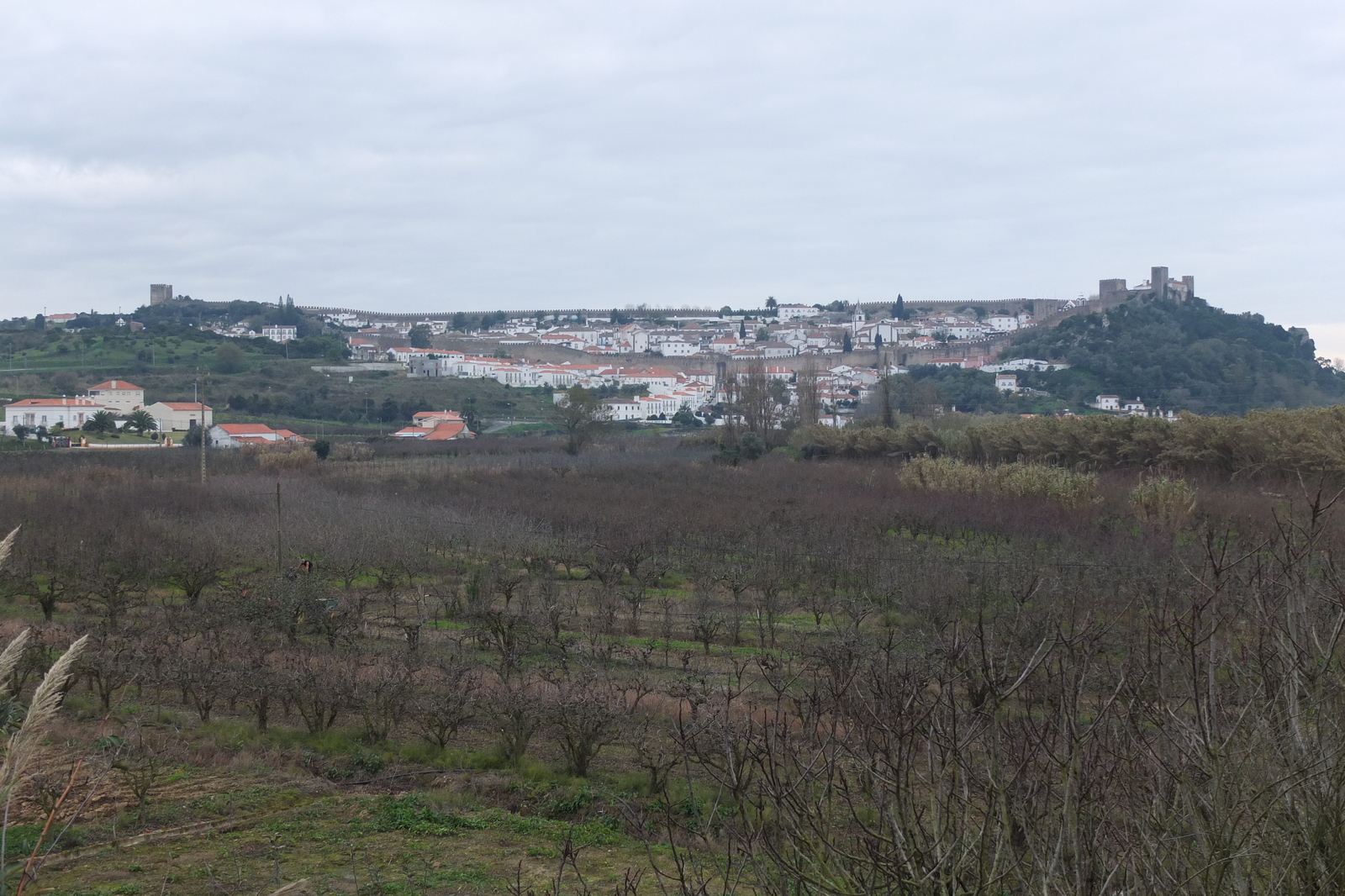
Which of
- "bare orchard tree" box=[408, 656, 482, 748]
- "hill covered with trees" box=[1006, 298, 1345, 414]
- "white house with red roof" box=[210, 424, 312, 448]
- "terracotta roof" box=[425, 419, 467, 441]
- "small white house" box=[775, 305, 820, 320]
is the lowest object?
"terracotta roof" box=[425, 419, 467, 441]

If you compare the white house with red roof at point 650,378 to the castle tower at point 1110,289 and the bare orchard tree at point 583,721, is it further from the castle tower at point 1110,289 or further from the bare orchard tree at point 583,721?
the bare orchard tree at point 583,721

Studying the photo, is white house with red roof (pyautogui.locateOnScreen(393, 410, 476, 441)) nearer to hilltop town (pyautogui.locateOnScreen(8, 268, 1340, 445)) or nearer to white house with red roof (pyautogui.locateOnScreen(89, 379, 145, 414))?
hilltop town (pyautogui.locateOnScreen(8, 268, 1340, 445))

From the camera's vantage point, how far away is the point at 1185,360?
230ft

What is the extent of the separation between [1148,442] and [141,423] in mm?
44511

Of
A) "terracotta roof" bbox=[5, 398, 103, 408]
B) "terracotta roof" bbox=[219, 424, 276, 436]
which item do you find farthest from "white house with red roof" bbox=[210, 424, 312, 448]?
"terracotta roof" bbox=[5, 398, 103, 408]

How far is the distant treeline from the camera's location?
20688mm

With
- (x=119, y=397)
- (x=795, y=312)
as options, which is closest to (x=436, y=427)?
(x=119, y=397)

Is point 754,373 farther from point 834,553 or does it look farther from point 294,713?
point 294,713

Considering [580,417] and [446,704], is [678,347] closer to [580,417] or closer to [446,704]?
[580,417]

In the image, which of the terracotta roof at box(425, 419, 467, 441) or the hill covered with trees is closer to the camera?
the terracotta roof at box(425, 419, 467, 441)

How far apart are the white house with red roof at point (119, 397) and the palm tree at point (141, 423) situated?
6746mm

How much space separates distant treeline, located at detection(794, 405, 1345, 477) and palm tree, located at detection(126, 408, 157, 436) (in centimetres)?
3404

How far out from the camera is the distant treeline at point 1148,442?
20.7m

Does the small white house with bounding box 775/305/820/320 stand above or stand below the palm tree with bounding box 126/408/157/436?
above
